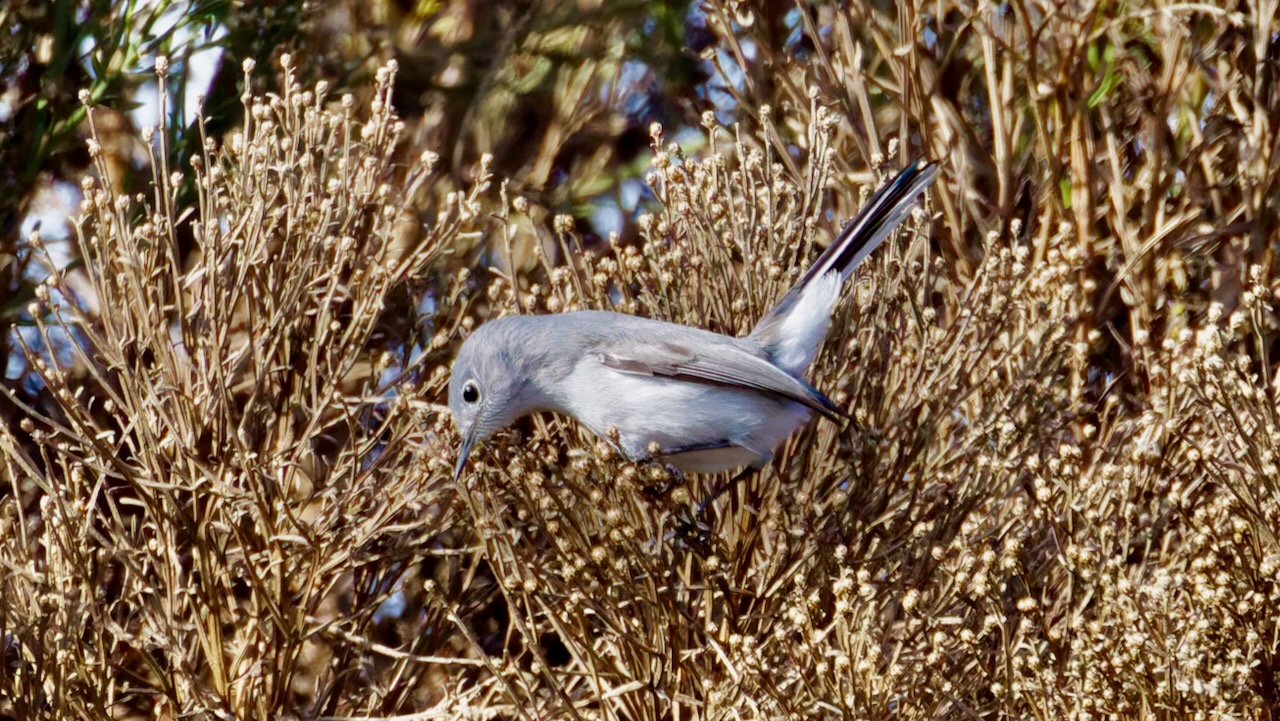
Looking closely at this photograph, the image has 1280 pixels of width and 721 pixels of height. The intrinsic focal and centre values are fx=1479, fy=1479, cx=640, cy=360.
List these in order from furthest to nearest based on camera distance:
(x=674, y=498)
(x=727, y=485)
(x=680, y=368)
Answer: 1. (x=680, y=368)
2. (x=727, y=485)
3. (x=674, y=498)

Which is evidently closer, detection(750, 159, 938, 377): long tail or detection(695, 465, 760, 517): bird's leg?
detection(695, 465, 760, 517): bird's leg

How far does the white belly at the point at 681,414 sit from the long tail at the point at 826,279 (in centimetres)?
14

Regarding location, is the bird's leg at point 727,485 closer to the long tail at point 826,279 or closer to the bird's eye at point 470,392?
the long tail at point 826,279

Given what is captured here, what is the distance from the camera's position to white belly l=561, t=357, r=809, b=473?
11.5 feet

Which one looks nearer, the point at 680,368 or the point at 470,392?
the point at 470,392

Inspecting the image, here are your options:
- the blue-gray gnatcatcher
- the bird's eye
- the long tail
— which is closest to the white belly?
the blue-gray gnatcatcher

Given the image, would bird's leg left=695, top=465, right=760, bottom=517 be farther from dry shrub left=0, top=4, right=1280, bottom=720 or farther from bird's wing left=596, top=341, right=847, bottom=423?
bird's wing left=596, top=341, right=847, bottom=423

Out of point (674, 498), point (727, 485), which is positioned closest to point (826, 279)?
point (727, 485)

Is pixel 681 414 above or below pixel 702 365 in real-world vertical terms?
below

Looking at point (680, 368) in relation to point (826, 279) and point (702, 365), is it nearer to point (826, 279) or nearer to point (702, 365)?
point (702, 365)

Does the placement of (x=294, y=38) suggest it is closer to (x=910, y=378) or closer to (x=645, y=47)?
(x=645, y=47)

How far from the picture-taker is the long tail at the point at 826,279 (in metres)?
3.57

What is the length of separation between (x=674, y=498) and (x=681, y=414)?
433mm

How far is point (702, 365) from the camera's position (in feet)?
11.7
